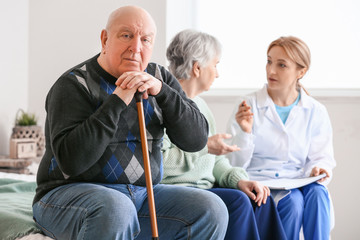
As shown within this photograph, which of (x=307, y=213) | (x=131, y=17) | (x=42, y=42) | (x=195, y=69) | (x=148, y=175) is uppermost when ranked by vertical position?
(x=42, y=42)

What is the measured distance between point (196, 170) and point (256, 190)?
0.27 m

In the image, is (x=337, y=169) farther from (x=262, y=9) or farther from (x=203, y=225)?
(x=203, y=225)

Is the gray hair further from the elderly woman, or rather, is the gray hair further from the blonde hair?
the blonde hair

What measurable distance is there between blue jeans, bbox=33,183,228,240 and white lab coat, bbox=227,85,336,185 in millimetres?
895

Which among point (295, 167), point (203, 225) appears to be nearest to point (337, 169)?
point (295, 167)

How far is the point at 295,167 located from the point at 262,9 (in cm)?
151

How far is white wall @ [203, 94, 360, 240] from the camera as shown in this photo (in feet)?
10.7

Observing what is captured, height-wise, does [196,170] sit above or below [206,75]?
below

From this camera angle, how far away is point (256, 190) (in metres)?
2.14

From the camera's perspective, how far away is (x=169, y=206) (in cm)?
165

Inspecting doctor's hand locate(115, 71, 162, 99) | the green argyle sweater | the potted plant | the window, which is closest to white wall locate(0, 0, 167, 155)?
the potted plant

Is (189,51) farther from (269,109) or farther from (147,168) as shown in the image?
(147,168)

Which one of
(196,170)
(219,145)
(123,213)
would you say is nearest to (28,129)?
(196,170)

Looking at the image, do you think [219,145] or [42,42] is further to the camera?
[42,42]
